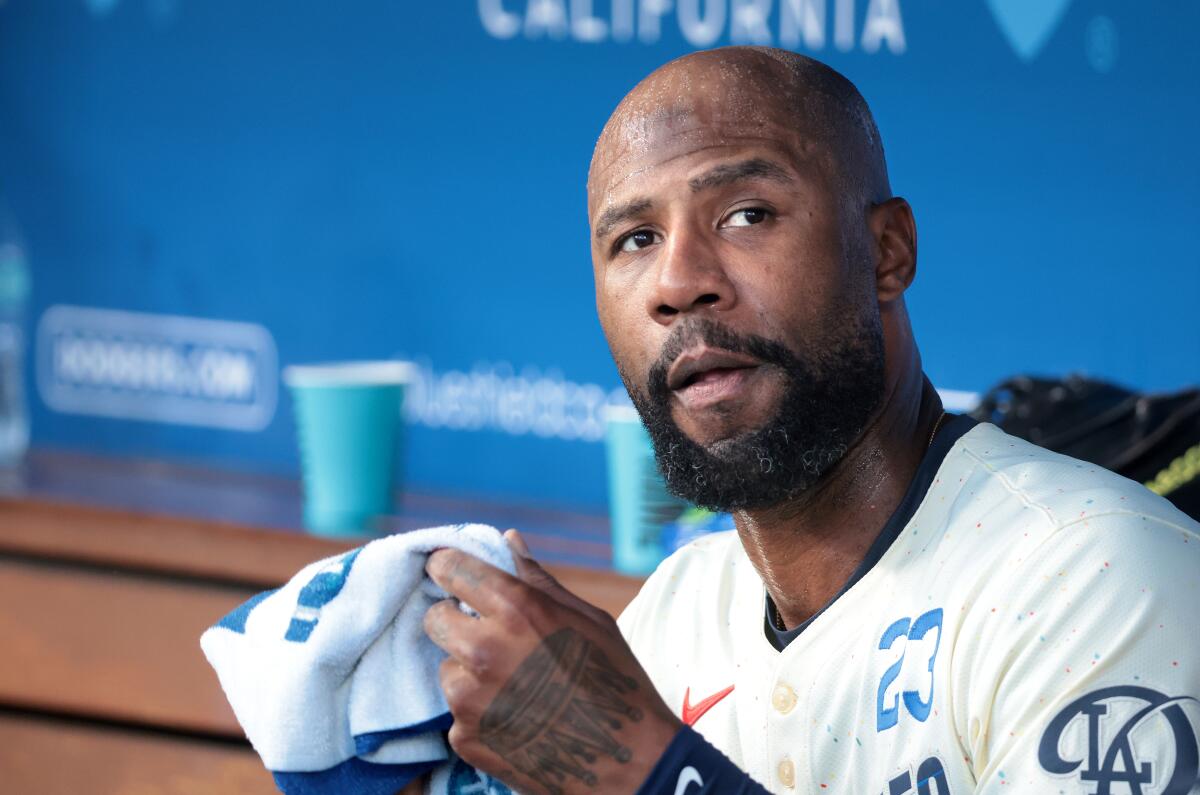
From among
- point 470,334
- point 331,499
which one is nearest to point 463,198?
point 470,334

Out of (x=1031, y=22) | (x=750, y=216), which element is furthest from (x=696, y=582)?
(x=1031, y=22)

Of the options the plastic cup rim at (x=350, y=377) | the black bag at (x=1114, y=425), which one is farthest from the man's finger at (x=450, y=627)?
the plastic cup rim at (x=350, y=377)

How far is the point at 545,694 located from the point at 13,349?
230cm

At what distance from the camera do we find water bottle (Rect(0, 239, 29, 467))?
2.92 meters

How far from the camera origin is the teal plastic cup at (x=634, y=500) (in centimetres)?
206

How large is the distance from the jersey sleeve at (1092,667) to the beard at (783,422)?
0.18 m

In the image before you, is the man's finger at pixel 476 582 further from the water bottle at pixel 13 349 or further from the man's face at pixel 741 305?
the water bottle at pixel 13 349

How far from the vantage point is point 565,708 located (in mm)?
962

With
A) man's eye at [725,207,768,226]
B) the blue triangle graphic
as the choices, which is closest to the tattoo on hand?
man's eye at [725,207,768,226]

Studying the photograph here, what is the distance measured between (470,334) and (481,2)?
55 centimetres

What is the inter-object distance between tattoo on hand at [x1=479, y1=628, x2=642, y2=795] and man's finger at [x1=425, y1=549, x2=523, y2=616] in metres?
0.04

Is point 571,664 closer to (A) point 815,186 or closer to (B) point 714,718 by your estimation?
(B) point 714,718

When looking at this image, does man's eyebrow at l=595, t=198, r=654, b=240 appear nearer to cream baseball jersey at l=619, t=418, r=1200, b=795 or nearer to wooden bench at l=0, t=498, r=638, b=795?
cream baseball jersey at l=619, t=418, r=1200, b=795

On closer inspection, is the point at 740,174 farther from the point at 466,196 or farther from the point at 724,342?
the point at 466,196
